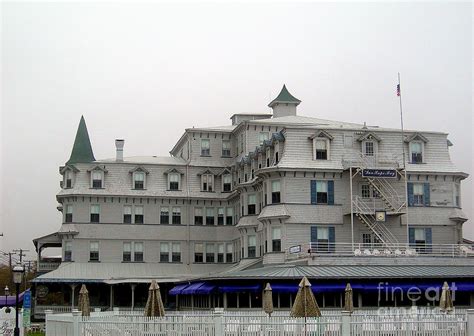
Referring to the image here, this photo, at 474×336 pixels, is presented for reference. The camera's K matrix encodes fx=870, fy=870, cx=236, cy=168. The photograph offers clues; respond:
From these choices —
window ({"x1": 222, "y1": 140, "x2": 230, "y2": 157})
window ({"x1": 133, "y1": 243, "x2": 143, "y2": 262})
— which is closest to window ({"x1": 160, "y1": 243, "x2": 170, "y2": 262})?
window ({"x1": 133, "y1": 243, "x2": 143, "y2": 262})

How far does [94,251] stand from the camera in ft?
231

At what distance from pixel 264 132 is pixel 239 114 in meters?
9.06

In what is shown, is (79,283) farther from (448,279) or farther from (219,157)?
(448,279)

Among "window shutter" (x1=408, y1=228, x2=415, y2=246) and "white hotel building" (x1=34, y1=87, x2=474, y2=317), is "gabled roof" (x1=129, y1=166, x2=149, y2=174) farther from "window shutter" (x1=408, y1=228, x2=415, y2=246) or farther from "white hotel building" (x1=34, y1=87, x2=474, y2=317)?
"window shutter" (x1=408, y1=228, x2=415, y2=246)

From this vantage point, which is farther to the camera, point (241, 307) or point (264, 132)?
point (264, 132)

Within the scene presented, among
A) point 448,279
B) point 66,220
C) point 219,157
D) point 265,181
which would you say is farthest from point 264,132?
point 448,279

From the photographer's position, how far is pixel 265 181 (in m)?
58.2

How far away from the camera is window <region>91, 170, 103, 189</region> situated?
70.8 meters

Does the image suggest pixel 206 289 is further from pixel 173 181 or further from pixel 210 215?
pixel 173 181

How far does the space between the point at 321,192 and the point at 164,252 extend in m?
19.2

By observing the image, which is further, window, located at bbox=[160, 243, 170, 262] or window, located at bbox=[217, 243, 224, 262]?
window, located at bbox=[217, 243, 224, 262]

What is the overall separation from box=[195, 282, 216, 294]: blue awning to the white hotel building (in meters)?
0.11

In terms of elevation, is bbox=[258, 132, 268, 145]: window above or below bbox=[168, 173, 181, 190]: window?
above

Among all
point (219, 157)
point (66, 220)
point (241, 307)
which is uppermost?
point (219, 157)
